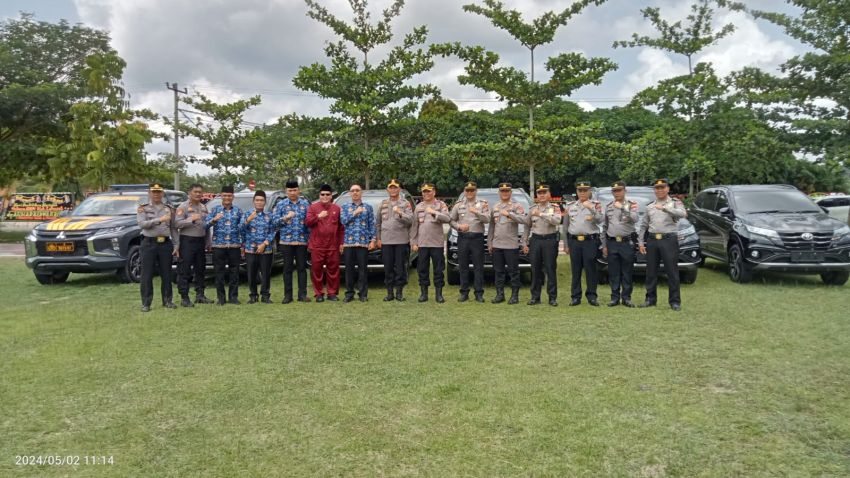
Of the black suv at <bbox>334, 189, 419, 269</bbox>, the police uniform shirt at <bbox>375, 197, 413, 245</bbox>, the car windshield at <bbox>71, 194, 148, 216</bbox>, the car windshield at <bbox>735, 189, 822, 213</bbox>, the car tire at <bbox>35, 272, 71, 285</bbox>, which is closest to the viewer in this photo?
the police uniform shirt at <bbox>375, 197, 413, 245</bbox>

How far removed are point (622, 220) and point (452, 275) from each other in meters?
2.97

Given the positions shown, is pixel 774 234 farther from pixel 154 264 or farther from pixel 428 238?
pixel 154 264

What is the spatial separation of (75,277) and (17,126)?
14.1 meters

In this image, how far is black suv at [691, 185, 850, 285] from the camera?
325 inches

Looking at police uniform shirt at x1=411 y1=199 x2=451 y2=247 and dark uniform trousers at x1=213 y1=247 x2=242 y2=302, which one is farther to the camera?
police uniform shirt at x1=411 y1=199 x2=451 y2=247

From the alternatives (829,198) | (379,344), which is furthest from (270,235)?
(829,198)

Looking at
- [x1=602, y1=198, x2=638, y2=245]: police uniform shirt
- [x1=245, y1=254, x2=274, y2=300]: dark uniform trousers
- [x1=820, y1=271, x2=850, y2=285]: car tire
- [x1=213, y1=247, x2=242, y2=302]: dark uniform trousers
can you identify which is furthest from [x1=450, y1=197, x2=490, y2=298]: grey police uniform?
[x1=820, y1=271, x2=850, y2=285]: car tire

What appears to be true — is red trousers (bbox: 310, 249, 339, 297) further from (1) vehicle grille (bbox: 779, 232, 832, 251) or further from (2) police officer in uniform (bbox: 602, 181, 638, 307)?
(1) vehicle grille (bbox: 779, 232, 832, 251)

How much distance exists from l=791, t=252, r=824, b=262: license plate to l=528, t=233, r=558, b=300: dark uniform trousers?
153 inches

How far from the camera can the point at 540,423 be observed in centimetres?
350

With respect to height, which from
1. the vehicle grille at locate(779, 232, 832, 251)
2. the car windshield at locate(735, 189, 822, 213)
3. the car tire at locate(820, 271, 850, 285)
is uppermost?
the car windshield at locate(735, 189, 822, 213)

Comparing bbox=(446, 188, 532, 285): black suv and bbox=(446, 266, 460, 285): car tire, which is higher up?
bbox=(446, 188, 532, 285): black suv

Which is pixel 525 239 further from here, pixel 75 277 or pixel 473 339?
pixel 75 277

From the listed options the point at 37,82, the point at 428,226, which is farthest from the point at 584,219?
the point at 37,82
